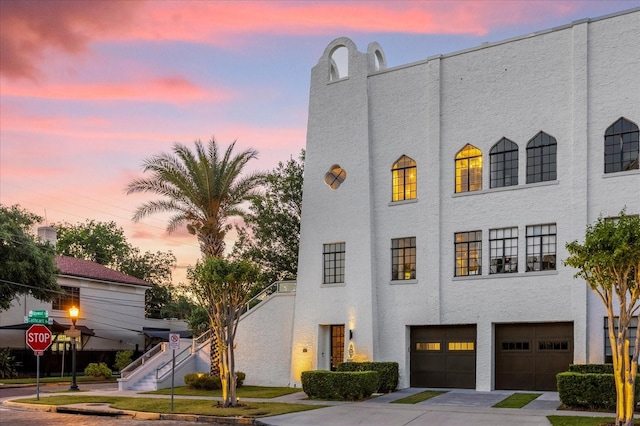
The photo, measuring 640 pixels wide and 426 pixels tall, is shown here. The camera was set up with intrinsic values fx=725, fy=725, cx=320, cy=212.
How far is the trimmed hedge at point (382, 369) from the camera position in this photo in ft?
90.0

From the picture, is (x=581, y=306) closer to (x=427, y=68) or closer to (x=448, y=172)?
(x=448, y=172)

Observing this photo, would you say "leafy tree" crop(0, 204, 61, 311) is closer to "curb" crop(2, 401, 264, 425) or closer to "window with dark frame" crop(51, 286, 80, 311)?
"window with dark frame" crop(51, 286, 80, 311)

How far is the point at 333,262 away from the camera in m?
31.4

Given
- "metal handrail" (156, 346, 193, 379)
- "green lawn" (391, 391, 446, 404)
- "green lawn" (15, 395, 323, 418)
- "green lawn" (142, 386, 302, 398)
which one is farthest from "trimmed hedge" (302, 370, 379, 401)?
"metal handrail" (156, 346, 193, 379)

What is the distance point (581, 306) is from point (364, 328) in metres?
8.69

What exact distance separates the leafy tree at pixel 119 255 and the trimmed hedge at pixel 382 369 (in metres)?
48.2

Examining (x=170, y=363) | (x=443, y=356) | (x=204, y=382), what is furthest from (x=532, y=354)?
(x=170, y=363)

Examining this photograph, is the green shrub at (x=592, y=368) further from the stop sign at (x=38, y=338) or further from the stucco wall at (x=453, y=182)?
the stop sign at (x=38, y=338)

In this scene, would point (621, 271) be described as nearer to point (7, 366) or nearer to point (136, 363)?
point (136, 363)

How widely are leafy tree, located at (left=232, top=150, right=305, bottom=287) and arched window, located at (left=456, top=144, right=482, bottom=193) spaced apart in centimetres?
1754

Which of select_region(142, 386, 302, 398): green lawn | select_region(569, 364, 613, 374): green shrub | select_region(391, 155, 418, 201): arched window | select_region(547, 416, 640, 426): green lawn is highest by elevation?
select_region(391, 155, 418, 201): arched window

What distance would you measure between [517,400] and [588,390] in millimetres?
3191

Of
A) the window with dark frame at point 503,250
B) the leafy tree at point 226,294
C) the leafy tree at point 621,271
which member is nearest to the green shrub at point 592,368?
the window with dark frame at point 503,250

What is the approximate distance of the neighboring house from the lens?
147ft
